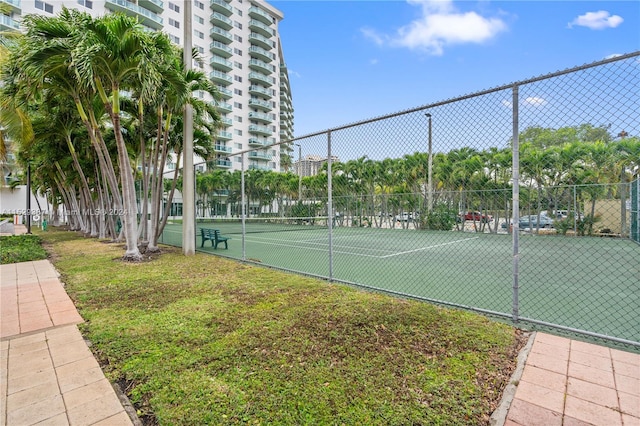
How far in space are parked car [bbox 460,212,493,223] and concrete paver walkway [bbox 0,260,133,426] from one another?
15.2 ft

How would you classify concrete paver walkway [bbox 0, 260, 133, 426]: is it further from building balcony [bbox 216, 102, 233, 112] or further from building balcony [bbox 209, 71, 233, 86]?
building balcony [bbox 209, 71, 233, 86]

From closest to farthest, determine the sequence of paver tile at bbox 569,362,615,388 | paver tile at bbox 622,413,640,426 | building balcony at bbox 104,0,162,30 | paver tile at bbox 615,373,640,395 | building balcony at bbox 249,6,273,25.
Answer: paver tile at bbox 622,413,640,426 → paver tile at bbox 615,373,640,395 → paver tile at bbox 569,362,615,388 → building balcony at bbox 104,0,162,30 → building balcony at bbox 249,6,273,25

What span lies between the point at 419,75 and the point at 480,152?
366 centimetres

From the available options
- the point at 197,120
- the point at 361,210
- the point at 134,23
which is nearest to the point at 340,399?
the point at 361,210

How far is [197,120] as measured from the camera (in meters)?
9.88

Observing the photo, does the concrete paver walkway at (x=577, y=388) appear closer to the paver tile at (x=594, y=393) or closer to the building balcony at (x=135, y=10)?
the paver tile at (x=594, y=393)

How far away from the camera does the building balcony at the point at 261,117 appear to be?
5607 cm

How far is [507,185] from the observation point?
4.50 metres

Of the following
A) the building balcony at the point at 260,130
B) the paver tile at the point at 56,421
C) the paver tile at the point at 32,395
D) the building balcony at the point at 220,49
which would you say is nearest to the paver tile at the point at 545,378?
A: the paver tile at the point at 56,421

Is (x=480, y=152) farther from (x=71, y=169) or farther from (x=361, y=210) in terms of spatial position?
(x=71, y=169)

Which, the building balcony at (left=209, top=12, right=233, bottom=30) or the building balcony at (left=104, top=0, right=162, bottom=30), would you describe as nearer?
the building balcony at (left=104, top=0, right=162, bottom=30)

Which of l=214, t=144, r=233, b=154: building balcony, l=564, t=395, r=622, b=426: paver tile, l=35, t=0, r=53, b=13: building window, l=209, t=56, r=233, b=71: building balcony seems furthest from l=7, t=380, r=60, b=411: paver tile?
l=209, t=56, r=233, b=71: building balcony

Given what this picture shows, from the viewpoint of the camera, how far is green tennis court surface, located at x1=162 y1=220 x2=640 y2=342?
4270 mm

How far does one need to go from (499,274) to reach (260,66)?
58777 mm
